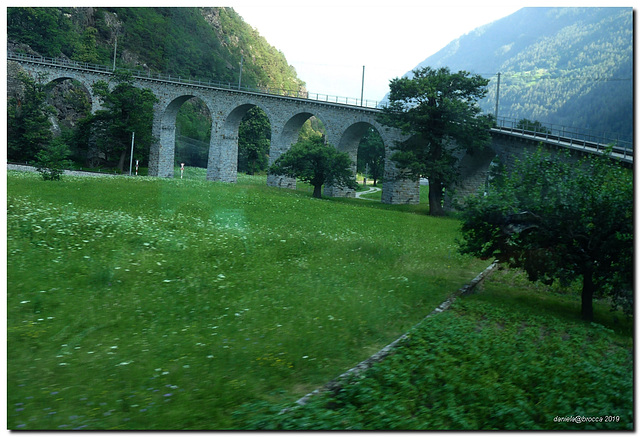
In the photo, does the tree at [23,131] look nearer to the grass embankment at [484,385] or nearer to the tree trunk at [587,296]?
the grass embankment at [484,385]

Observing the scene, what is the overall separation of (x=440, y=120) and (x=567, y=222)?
23.8m

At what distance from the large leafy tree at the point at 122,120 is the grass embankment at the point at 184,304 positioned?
30843 millimetres

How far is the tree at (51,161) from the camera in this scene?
60.9 feet

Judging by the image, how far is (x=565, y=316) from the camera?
446 inches

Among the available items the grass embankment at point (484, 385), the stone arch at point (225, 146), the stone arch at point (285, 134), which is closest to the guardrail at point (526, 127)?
the stone arch at point (285, 134)

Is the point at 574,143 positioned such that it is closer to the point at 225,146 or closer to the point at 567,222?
the point at 567,222

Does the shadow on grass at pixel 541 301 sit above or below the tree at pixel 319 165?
below

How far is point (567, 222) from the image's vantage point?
11.0 metres

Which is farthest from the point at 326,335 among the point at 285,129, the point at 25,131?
the point at 285,129

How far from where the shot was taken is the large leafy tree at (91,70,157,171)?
45531 millimetres

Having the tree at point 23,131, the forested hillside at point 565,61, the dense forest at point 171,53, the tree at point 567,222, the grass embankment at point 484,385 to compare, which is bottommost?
the grass embankment at point 484,385

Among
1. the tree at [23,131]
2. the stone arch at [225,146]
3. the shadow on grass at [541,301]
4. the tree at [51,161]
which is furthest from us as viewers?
the stone arch at [225,146]

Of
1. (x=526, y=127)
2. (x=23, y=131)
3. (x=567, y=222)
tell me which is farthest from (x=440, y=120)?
(x=23, y=131)

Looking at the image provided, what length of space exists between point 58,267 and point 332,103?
140ft
